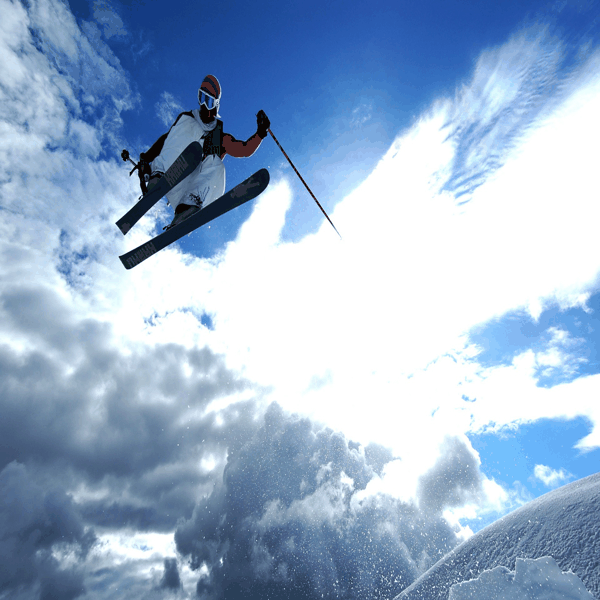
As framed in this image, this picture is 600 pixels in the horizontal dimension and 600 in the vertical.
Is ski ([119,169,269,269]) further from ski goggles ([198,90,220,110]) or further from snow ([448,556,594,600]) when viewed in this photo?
snow ([448,556,594,600])

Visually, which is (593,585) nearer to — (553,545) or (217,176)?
(553,545)

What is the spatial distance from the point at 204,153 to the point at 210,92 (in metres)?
1.41

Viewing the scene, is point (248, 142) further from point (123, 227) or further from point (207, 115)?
point (123, 227)

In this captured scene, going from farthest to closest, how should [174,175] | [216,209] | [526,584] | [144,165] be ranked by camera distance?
1. [144,165]
2. [216,209]
3. [174,175]
4. [526,584]

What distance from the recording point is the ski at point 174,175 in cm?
767

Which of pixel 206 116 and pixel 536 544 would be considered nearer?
pixel 536 544

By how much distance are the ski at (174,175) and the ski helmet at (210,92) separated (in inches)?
52.0

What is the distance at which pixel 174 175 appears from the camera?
790cm

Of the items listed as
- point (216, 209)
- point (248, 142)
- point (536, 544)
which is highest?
point (248, 142)

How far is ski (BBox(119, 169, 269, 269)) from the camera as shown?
7.88 metres

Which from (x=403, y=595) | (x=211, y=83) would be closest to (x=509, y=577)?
(x=403, y=595)

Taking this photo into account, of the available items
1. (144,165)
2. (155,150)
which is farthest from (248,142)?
(144,165)

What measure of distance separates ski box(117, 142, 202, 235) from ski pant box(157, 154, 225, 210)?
0.27 metres

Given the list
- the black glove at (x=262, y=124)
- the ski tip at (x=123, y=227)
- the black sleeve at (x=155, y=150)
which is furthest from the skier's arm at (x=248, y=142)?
the ski tip at (x=123, y=227)
